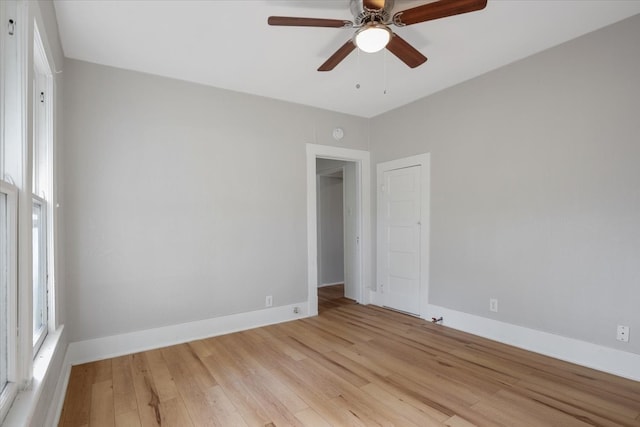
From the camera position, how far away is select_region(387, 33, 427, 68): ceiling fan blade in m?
2.03

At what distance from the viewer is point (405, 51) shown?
2162 mm

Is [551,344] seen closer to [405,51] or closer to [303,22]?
[405,51]

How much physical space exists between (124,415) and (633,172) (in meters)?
3.82

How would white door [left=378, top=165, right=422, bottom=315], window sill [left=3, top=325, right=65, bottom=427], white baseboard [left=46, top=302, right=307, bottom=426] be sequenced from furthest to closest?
white door [left=378, top=165, right=422, bottom=315]
white baseboard [left=46, top=302, right=307, bottom=426]
window sill [left=3, top=325, right=65, bottom=427]

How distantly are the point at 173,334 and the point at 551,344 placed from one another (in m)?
3.43

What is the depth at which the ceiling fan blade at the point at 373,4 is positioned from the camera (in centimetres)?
176

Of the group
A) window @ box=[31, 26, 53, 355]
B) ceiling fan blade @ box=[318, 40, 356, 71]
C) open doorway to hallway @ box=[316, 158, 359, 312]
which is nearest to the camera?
window @ box=[31, 26, 53, 355]

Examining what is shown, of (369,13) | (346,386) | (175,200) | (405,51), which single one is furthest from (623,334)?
(175,200)

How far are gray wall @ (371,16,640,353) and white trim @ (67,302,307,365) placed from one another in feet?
6.13

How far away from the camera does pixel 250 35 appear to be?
242cm

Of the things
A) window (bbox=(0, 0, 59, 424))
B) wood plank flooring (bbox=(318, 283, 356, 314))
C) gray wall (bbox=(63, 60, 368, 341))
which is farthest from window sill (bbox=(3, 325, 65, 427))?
wood plank flooring (bbox=(318, 283, 356, 314))

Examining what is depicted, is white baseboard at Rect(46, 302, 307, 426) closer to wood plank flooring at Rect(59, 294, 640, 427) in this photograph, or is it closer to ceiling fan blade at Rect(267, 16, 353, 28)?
wood plank flooring at Rect(59, 294, 640, 427)

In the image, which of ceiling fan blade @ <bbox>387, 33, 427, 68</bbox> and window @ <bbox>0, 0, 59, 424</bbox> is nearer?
window @ <bbox>0, 0, 59, 424</bbox>

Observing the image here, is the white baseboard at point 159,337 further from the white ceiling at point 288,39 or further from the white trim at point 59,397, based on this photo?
the white ceiling at point 288,39
